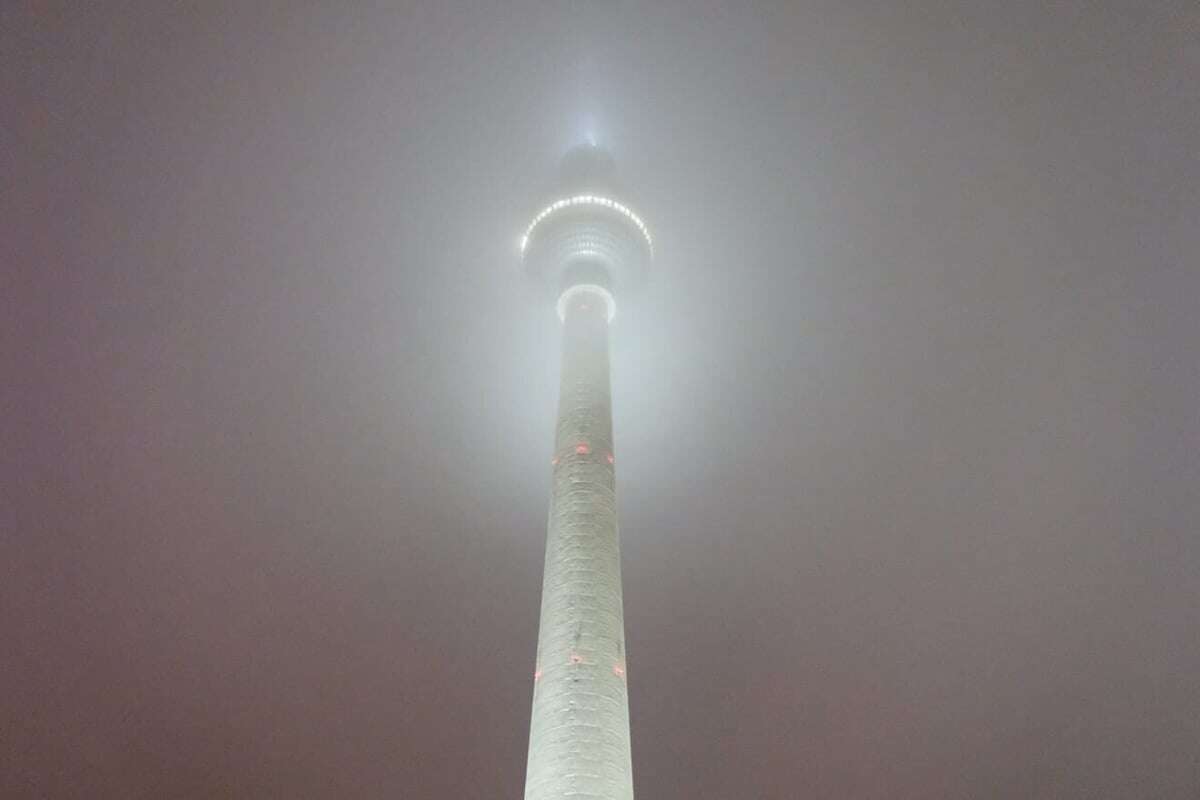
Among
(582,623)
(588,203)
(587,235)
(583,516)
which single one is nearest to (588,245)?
(587,235)

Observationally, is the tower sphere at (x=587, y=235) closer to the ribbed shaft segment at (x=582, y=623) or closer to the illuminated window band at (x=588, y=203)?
the illuminated window band at (x=588, y=203)

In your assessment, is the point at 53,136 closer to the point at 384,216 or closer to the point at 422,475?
the point at 384,216

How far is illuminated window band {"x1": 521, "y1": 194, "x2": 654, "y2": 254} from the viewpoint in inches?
514

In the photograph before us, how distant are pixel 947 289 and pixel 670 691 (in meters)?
9.48

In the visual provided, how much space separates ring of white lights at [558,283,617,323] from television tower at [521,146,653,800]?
0.02 m

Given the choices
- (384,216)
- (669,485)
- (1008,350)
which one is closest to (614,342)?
(669,485)

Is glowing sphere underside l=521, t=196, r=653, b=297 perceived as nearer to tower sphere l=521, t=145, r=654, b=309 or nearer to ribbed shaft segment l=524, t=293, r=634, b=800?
tower sphere l=521, t=145, r=654, b=309

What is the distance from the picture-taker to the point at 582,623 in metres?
9.60

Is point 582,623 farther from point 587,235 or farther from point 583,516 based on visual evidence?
point 587,235

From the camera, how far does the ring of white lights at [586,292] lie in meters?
14.0

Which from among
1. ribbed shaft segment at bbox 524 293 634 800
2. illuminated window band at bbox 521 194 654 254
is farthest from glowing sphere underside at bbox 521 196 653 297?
ribbed shaft segment at bbox 524 293 634 800

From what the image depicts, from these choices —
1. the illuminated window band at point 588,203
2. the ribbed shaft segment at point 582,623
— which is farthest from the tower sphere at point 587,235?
the ribbed shaft segment at point 582,623

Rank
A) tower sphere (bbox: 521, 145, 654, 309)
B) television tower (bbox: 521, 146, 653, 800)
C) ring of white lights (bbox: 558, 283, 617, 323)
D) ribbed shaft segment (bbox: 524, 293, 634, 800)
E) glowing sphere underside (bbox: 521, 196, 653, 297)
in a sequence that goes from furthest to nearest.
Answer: ring of white lights (bbox: 558, 283, 617, 323) < glowing sphere underside (bbox: 521, 196, 653, 297) < tower sphere (bbox: 521, 145, 654, 309) < television tower (bbox: 521, 146, 653, 800) < ribbed shaft segment (bbox: 524, 293, 634, 800)

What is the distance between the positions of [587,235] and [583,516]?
451 centimetres
